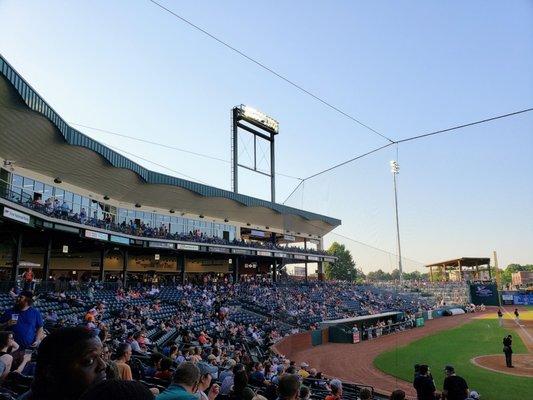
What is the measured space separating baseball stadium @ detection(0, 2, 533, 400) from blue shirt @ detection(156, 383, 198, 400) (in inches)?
0.7

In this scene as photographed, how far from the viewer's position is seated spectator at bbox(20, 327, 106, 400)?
1.75 meters

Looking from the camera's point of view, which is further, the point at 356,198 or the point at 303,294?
the point at 303,294

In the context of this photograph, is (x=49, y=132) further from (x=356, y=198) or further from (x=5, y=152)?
(x=356, y=198)

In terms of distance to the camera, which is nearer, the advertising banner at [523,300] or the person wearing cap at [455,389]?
the person wearing cap at [455,389]

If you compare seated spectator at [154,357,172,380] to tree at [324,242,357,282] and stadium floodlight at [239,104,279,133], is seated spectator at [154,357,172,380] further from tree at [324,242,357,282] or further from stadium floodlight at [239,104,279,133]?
tree at [324,242,357,282]

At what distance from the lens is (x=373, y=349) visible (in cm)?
2881

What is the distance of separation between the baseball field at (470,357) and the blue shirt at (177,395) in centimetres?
1615

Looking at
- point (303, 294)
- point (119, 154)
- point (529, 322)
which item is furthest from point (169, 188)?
point (529, 322)

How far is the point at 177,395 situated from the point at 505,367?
2250 centimetres

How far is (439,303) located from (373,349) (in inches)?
1289

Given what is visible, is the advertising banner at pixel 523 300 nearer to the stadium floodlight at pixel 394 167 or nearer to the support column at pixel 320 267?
the support column at pixel 320 267

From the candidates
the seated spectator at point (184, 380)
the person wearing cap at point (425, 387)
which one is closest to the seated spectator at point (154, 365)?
the seated spectator at point (184, 380)

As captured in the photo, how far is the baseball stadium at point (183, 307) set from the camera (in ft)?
18.7

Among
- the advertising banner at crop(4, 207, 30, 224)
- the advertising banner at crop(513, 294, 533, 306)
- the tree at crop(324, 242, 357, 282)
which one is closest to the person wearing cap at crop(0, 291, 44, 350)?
the advertising banner at crop(4, 207, 30, 224)
